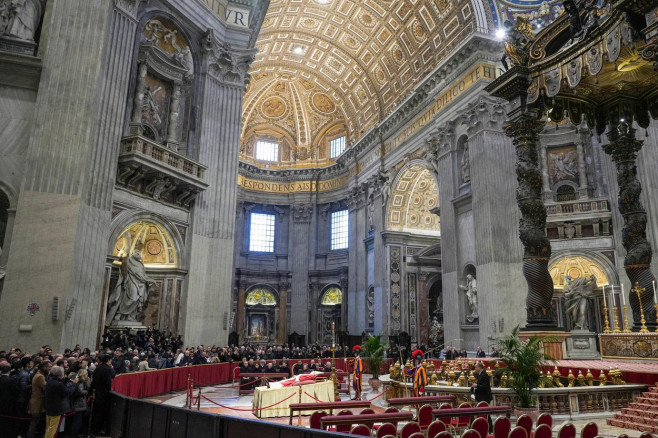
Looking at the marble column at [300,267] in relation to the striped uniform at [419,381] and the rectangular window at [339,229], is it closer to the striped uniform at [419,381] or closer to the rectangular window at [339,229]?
the rectangular window at [339,229]

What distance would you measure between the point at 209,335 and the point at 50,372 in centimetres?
970

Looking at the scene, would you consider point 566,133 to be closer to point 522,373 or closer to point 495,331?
point 495,331

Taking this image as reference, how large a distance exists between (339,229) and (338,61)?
10.6 m

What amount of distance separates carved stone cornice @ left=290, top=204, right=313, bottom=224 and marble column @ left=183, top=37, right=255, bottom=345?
49.3 ft

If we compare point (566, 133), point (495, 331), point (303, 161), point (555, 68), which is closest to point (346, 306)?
point (303, 161)

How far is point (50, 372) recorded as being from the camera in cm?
633

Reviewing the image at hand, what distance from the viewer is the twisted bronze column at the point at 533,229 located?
30.3 ft

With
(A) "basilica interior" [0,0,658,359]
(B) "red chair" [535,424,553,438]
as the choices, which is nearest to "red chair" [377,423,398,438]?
(B) "red chair" [535,424,553,438]

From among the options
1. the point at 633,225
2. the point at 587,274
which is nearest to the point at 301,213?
the point at 587,274

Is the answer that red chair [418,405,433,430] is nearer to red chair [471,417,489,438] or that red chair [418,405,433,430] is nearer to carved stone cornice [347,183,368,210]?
red chair [471,417,489,438]

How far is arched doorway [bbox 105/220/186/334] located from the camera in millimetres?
14953

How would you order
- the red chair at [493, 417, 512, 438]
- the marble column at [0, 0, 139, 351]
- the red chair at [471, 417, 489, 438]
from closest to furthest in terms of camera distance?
the red chair at [493, 417, 512, 438] → the red chair at [471, 417, 489, 438] → the marble column at [0, 0, 139, 351]

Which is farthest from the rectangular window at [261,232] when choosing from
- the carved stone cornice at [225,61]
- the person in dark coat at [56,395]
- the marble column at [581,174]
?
the person in dark coat at [56,395]

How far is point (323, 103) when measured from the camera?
109 ft
